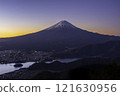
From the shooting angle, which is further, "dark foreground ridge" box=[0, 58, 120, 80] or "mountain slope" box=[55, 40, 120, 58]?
"mountain slope" box=[55, 40, 120, 58]

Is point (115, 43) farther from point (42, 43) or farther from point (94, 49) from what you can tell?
point (42, 43)

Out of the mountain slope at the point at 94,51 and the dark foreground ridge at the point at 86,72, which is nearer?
the dark foreground ridge at the point at 86,72

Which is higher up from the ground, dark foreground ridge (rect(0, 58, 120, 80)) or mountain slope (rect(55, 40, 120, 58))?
dark foreground ridge (rect(0, 58, 120, 80))

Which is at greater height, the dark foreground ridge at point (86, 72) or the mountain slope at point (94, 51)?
the dark foreground ridge at point (86, 72)

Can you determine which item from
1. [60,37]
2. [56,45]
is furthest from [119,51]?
[60,37]

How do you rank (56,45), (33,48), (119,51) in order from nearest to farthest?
(119,51), (33,48), (56,45)

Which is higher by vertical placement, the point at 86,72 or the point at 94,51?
the point at 86,72

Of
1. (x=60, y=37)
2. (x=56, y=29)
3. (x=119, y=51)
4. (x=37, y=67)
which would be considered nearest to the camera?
(x=37, y=67)

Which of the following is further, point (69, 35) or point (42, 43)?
point (69, 35)

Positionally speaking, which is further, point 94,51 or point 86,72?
point 94,51

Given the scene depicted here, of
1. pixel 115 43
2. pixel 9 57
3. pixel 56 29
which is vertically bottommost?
pixel 9 57

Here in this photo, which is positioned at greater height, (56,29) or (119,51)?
(56,29)
